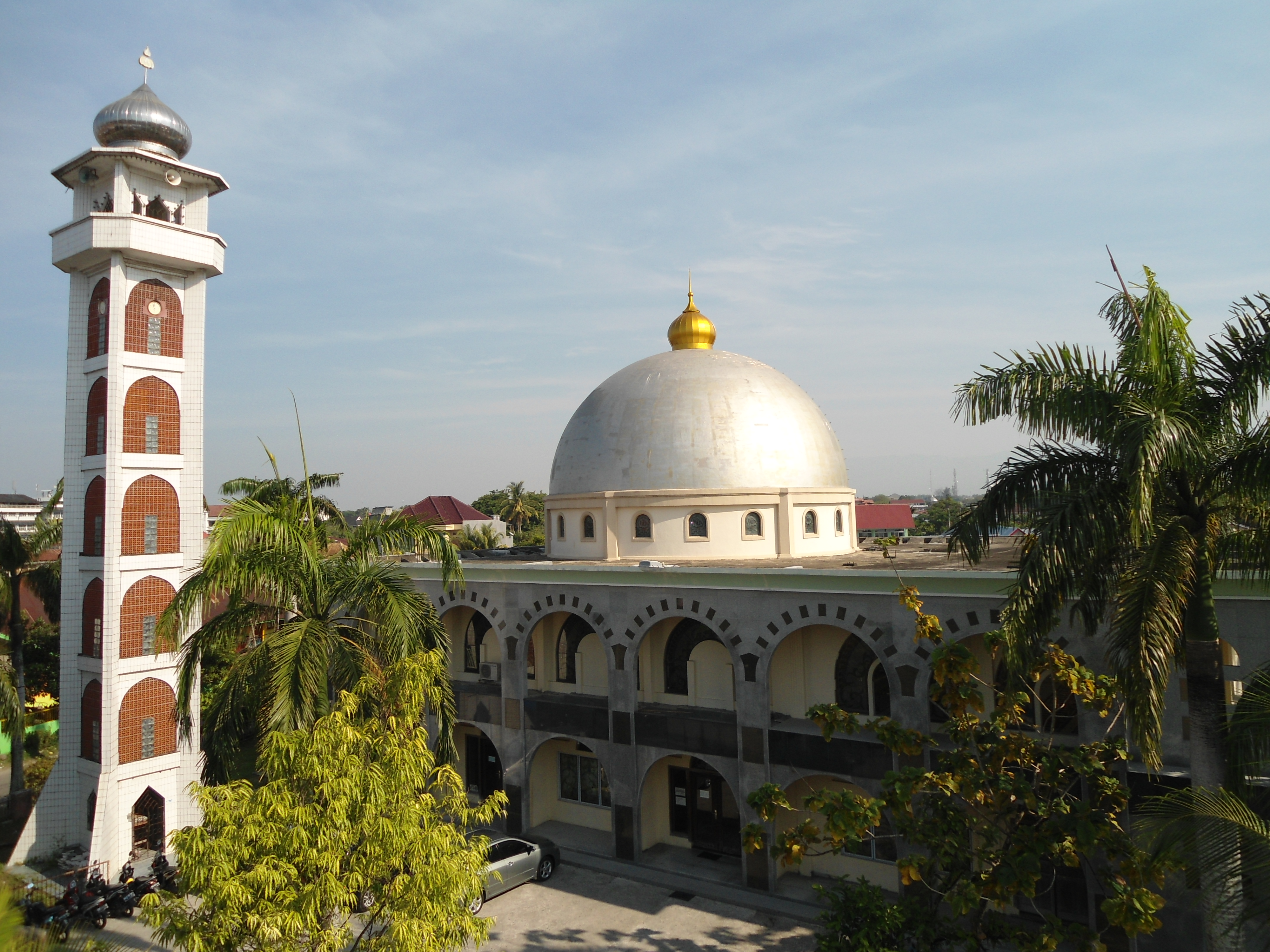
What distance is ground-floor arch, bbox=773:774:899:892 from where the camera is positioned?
19.4 m

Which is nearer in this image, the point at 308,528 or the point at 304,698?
the point at 304,698

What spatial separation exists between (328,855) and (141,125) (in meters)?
22.4

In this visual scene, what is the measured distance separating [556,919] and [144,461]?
16006 mm

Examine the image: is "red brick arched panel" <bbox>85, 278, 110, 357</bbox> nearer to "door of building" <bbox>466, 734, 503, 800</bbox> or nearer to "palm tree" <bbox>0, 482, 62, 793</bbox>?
Answer: "palm tree" <bbox>0, 482, 62, 793</bbox>

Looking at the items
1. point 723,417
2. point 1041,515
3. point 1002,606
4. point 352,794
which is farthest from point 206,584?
point 723,417

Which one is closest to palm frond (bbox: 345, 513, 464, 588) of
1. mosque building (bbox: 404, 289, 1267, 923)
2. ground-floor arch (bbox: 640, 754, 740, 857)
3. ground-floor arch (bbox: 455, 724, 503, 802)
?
mosque building (bbox: 404, 289, 1267, 923)

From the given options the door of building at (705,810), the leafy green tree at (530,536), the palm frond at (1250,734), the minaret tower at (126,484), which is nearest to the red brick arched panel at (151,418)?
the minaret tower at (126,484)

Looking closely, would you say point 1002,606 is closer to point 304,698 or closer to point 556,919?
point 556,919

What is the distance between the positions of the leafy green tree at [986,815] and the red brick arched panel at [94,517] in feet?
62.3

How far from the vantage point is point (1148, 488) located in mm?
9164

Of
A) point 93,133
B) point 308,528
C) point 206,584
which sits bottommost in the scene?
point 206,584

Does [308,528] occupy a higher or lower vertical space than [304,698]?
higher

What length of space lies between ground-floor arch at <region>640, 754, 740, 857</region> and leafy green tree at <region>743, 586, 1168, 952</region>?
29.3ft

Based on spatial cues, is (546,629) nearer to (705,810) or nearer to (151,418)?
(705,810)
